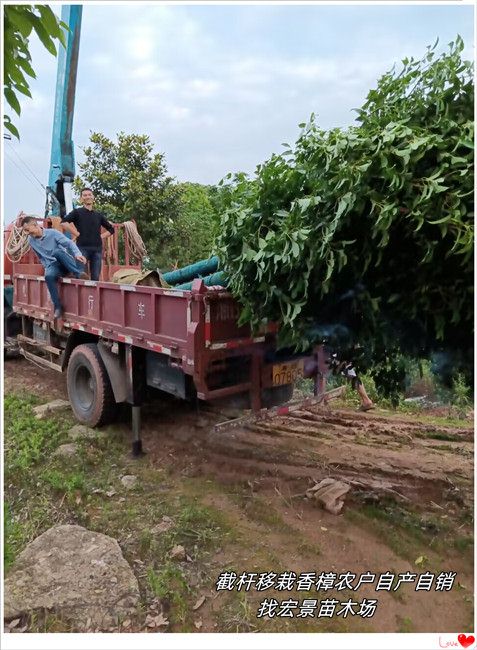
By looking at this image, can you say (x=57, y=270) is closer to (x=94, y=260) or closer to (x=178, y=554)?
(x=94, y=260)

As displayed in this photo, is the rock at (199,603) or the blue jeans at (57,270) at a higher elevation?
the blue jeans at (57,270)

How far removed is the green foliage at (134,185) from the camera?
31.4 feet

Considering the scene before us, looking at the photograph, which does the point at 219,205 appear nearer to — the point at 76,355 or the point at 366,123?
the point at 366,123

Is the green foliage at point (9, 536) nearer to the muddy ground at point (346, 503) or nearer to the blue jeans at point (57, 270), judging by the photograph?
the muddy ground at point (346, 503)

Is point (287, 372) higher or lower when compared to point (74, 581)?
higher

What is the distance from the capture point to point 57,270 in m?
5.09

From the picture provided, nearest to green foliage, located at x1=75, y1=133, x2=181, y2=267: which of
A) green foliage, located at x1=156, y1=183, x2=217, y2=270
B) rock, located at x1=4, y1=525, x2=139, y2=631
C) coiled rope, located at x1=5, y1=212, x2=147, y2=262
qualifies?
green foliage, located at x1=156, y1=183, x2=217, y2=270

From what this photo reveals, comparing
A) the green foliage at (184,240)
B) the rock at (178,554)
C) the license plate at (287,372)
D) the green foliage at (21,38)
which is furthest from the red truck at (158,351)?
the green foliage at (184,240)

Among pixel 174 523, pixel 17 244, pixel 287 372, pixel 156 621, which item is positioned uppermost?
pixel 17 244

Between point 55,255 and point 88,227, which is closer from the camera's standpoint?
point 55,255

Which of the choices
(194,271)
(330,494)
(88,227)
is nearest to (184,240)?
(88,227)

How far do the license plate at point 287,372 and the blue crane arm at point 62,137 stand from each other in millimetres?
4374

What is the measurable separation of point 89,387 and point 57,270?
4.16 feet

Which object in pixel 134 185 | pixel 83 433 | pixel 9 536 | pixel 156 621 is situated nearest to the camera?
pixel 156 621
